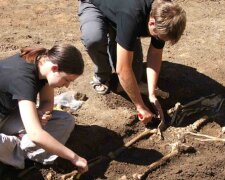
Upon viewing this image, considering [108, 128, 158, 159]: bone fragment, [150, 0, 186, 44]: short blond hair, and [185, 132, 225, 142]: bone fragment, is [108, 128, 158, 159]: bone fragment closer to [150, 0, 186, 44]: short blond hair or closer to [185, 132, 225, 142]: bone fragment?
[185, 132, 225, 142]: bone fragment

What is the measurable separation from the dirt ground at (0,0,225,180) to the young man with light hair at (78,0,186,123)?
0.28 meters

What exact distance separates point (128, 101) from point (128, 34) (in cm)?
103

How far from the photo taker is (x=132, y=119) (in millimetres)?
4504

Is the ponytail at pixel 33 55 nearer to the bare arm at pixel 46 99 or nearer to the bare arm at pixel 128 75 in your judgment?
the bare arm at pixel 46 99

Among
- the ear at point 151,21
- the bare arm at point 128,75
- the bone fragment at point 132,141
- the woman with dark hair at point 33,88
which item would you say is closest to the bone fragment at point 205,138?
the bone fragment at point 132,141

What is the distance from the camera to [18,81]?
3.28 metres

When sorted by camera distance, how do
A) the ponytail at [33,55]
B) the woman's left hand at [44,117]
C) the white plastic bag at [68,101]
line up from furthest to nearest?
1. the white plastic bag at [68,101]
2. the woman's left hand at [44,117]
3. the ponytail at [33,55]

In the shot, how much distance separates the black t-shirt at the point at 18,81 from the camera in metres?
3.27

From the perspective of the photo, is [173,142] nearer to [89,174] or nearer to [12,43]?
[89,174]

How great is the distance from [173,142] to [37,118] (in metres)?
1.53

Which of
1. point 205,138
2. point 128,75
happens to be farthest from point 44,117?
point 205,138

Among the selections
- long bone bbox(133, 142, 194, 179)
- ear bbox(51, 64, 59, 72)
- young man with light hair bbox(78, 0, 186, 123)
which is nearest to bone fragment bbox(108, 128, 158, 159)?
young man with light hair bbox(78, 0, 186, 123)

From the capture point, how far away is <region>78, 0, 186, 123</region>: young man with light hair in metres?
3.72

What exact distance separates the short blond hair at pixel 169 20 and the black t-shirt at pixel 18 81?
99 cm
